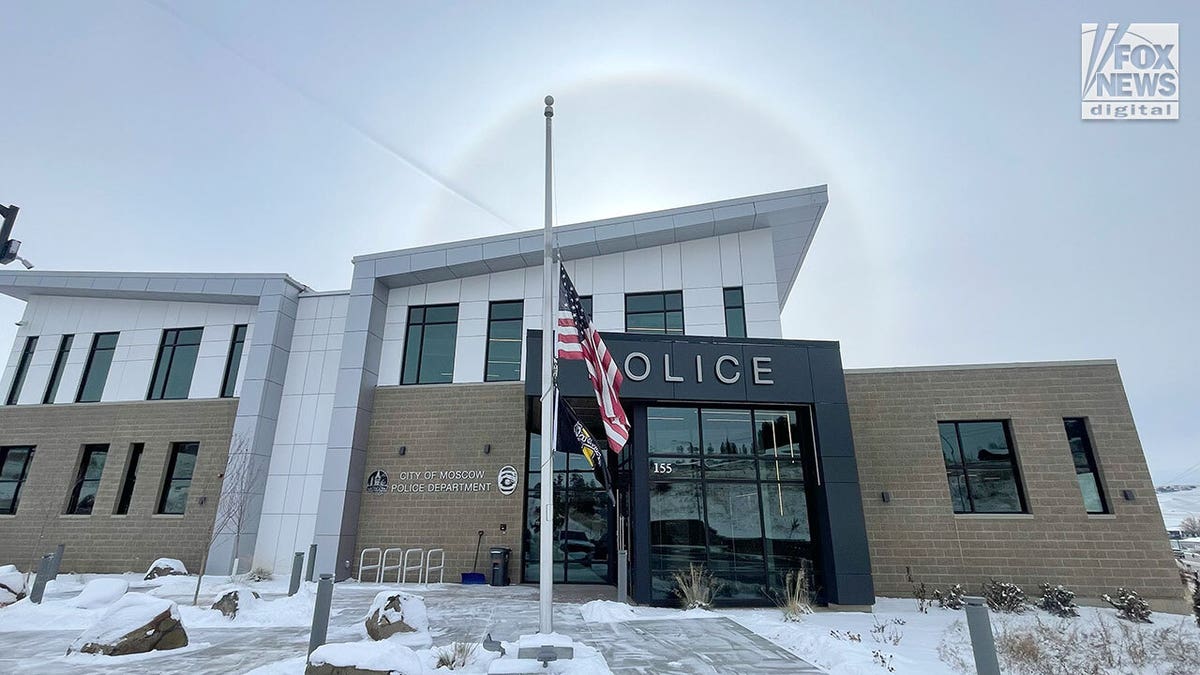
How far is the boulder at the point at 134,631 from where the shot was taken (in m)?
8.10

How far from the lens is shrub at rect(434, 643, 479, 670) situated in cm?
718

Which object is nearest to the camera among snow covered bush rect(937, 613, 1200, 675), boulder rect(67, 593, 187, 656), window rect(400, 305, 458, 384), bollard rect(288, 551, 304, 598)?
snow covered bush rect(937, 613, 1200, 675)

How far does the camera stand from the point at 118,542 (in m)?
18.8

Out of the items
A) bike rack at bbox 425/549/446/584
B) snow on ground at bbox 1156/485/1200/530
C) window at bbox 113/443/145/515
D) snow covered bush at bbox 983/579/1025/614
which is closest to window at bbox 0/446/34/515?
window at bbox 113/443/145/515

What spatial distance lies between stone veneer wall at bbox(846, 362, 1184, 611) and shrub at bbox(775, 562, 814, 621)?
325cm

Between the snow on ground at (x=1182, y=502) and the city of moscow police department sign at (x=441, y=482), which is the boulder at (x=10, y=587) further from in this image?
the snow on ground at (x=1182, y=502)

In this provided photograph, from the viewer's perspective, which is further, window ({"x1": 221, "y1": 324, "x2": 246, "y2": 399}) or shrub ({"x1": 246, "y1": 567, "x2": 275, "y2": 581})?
window ({"x1": 221, "y1": 324, "x2": 246, "y2": 399})

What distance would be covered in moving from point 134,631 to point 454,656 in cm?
502

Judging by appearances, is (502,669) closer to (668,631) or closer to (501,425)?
(668,631)

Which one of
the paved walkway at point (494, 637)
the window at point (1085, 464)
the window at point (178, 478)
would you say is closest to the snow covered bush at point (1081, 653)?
the paved walkway at point (494, 637)

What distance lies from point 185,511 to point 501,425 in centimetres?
1127

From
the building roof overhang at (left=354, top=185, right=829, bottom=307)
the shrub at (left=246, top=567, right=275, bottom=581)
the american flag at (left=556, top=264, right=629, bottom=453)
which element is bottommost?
the shrub at (left=246, top=567, right=275, bottom=581)

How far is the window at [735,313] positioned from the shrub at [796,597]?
7422mm

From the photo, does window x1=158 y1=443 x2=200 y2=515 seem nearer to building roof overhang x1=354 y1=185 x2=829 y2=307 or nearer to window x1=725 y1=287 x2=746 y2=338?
building roof overhang x1=354 y1=185 x2=829 y2=307
